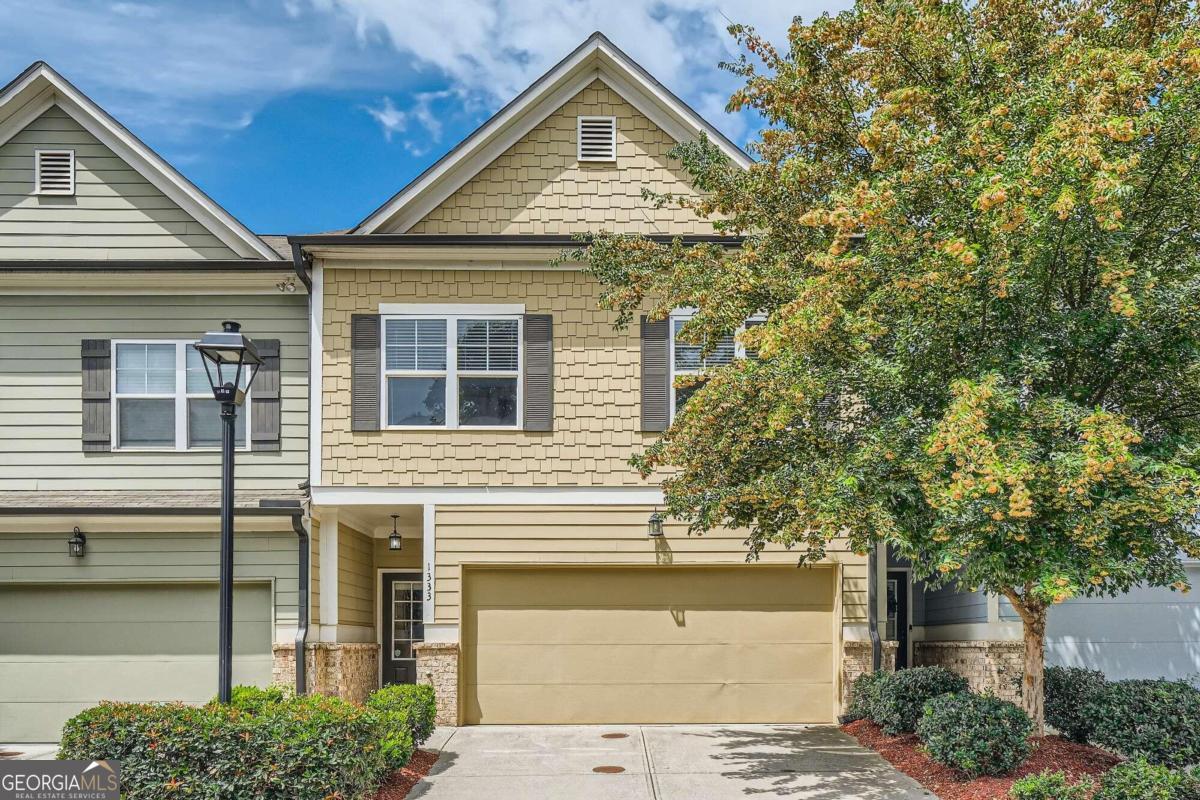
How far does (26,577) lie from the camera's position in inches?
512

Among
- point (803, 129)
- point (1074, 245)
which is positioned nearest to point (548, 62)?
point (803, 129)

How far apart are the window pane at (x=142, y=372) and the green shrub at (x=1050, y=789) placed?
10.4 m

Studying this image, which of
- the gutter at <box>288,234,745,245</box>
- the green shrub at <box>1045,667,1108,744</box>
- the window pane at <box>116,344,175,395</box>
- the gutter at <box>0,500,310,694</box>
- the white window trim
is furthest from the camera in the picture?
the white window trim

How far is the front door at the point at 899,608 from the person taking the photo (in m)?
15.7

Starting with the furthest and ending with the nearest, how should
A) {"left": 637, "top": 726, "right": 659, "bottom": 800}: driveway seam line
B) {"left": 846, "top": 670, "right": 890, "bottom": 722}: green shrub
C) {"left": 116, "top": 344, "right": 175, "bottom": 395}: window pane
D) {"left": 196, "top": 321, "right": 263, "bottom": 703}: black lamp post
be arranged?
1. {"left": 116, "top": 344, "right": 175, "bottom": 395}: window pane
2. {"left": 846, "top": 670, "right": 890, "bottom": 722}: green shrub
3. {"left": 637, "top": 726, "right": 659, "bottom": 800}: driveway seam line
4. {"left": 196, "top": 321, "right": 263, "bottom": 703}: black lamp post

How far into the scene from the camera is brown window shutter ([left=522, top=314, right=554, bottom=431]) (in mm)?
13117

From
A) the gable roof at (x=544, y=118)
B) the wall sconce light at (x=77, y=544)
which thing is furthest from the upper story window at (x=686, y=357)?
the wall sconce light at (x=77, y=544)

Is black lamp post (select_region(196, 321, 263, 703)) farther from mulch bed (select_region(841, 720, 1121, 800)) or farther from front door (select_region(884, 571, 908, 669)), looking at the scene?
front door (select_region(884, 571, 908, 669))

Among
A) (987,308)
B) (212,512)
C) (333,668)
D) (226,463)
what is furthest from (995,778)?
(212,512)

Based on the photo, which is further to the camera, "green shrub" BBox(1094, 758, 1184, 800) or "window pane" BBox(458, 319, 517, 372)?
"window pane" BBox(458, 319, 517, 372)

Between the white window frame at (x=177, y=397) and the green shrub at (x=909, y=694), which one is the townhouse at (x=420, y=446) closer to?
the white window frame at (x=177, y=397)

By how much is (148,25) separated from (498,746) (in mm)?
9863

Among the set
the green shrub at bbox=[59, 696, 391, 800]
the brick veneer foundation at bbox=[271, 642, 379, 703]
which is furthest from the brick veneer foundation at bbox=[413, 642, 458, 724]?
the green shrub at bbox=[59, 696, 391, 800]

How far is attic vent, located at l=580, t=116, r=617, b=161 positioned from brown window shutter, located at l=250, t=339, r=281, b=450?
181 inches
